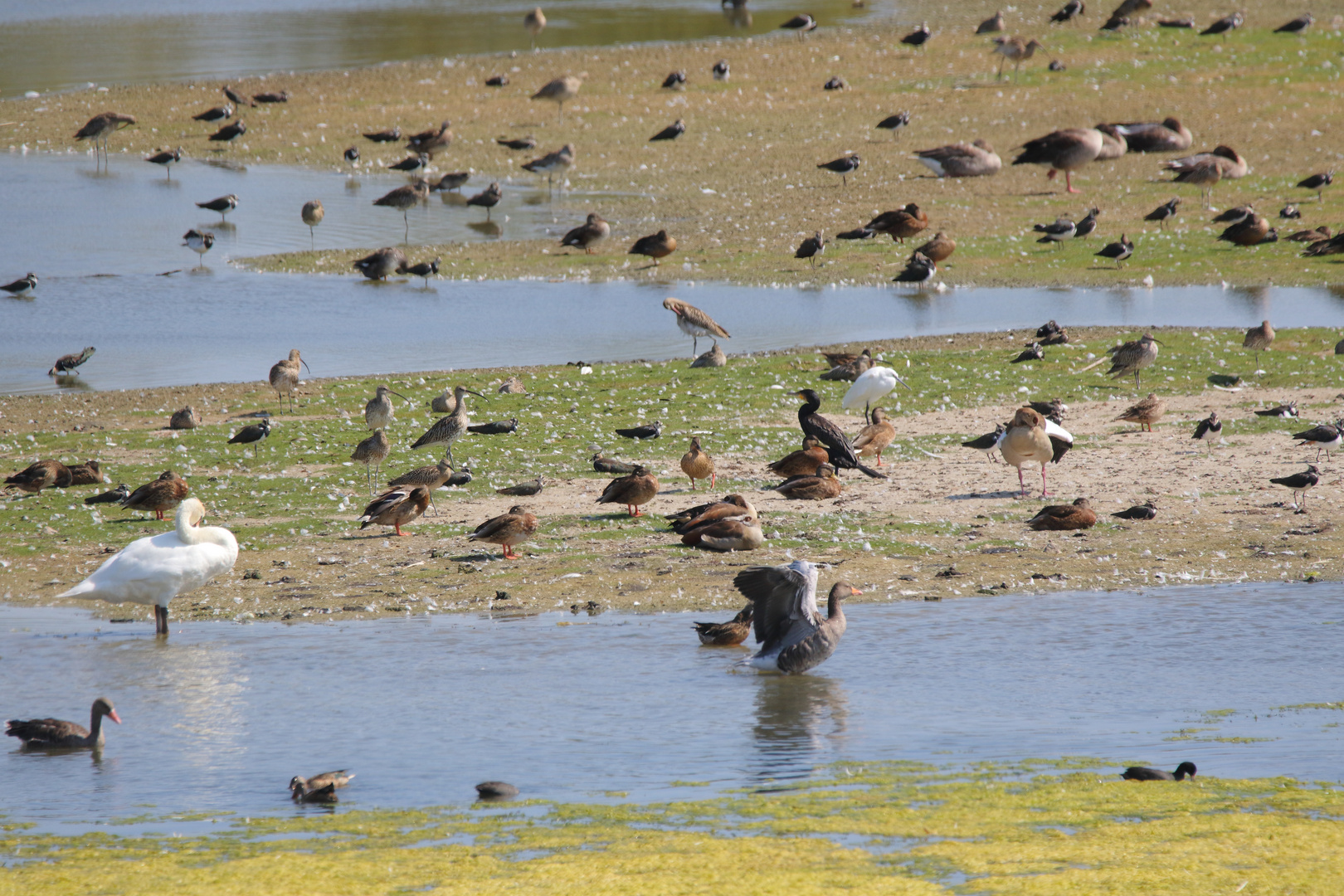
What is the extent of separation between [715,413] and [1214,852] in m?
12.3

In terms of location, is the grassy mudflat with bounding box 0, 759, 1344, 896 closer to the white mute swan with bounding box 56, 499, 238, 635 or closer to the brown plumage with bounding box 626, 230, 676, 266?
the white mute swan with bounding box 56, 499, 238, 635

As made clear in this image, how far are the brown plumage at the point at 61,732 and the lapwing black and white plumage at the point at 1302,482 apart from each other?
11.7 metres

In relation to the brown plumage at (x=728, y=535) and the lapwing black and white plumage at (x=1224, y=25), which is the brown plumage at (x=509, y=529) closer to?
the brown plumage at (x=728, y=535)

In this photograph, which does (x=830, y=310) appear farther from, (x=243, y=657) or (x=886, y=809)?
(x=886, y=809)

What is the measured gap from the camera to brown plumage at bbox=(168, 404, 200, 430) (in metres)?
18.7

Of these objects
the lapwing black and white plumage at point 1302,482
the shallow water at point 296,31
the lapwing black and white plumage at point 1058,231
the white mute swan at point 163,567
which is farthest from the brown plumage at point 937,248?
the shallow water at point 296,31

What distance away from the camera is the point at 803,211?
33.8m

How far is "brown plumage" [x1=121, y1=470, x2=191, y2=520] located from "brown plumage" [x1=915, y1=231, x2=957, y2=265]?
17.8 metres

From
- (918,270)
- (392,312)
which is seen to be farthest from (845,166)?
(392,312)

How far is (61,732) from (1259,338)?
18.0 metres

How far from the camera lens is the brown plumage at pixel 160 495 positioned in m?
14.9

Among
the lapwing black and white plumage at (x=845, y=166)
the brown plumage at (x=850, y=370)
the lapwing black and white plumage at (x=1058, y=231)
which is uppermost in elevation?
the lapwing black and white plumage at (x=845, y=166)

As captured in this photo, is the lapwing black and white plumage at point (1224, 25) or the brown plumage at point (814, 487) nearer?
the brown plumage at point (814, 487)

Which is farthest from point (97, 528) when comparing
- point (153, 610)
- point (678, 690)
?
point (678, 690)
